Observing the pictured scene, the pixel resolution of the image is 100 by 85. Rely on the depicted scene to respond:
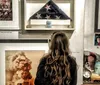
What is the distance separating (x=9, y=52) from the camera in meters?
2.60

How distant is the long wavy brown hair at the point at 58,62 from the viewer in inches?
75.1

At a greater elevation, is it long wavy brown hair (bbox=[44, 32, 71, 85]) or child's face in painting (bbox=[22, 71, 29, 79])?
long wavy brown hair (bbox=[44, 32, 71, 85])

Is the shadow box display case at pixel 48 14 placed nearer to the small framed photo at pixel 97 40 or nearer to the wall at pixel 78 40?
the wall at pixel 78 40

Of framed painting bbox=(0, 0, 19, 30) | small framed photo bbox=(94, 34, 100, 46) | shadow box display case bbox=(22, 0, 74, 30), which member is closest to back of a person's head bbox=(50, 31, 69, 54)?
shadow box display case bbox=(22, 0, 74, 30)

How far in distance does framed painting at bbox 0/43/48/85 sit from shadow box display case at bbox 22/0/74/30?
8.8 inches

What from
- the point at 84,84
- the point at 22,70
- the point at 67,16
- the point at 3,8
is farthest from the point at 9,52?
the point at 84,84

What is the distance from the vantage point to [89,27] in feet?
8.86

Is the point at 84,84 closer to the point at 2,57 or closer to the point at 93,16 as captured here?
the point at 93,16

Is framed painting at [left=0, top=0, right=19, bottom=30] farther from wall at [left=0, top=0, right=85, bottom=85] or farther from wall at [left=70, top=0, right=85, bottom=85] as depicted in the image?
wall at [left=70, top=0, right=85, bottom=85]

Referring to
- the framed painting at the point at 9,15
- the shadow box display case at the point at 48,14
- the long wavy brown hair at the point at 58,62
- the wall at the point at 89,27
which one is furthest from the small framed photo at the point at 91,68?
the framed painting at the point at 9,15

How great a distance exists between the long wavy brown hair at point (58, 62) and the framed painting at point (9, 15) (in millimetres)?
754

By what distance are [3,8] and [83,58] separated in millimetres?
1061

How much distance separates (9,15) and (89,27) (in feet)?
3.05

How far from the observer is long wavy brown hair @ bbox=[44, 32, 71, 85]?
191cm
